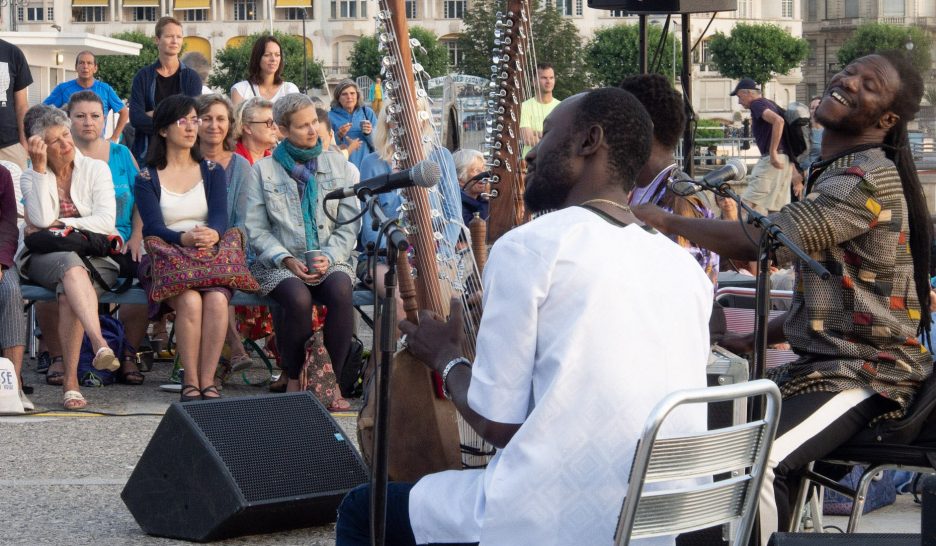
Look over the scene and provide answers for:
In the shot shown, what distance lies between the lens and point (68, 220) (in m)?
7.96

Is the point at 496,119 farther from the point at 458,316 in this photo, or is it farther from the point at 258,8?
the point at 258,8

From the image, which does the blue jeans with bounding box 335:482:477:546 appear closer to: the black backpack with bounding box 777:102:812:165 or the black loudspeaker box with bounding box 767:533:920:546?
the black loudspeaker box with bounding box 767:533:920:546

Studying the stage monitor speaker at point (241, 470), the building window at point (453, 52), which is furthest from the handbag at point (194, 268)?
the building window at point (453, 52)

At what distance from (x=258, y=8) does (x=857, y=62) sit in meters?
113

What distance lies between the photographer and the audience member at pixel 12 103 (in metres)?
10.4

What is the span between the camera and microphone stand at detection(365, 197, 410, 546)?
126 inches

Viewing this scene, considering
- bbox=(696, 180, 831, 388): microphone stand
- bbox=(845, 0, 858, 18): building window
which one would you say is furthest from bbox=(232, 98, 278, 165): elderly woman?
bbox=(845, 0, 858, 18): building window

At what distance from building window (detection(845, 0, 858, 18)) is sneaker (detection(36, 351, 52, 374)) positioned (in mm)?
117012

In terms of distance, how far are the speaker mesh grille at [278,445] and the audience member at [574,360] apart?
1.99 meters

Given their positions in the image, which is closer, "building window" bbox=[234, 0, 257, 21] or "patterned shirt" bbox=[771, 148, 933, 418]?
"patterned shirt" bbox=[771, 148, 933, 418]

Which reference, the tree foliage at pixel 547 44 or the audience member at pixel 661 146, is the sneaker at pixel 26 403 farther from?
the tree foliage at pixel 547 44

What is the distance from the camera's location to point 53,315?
8.44 meters

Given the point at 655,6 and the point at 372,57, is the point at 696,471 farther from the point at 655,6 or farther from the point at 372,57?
the point at 372,57

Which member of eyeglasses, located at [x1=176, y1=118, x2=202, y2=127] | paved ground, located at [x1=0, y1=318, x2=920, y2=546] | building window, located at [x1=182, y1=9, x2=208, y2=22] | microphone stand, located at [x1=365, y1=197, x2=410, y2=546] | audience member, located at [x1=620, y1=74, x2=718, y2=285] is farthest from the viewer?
building window, located at [x1=182, y1=9, x2=208, y2=22]
